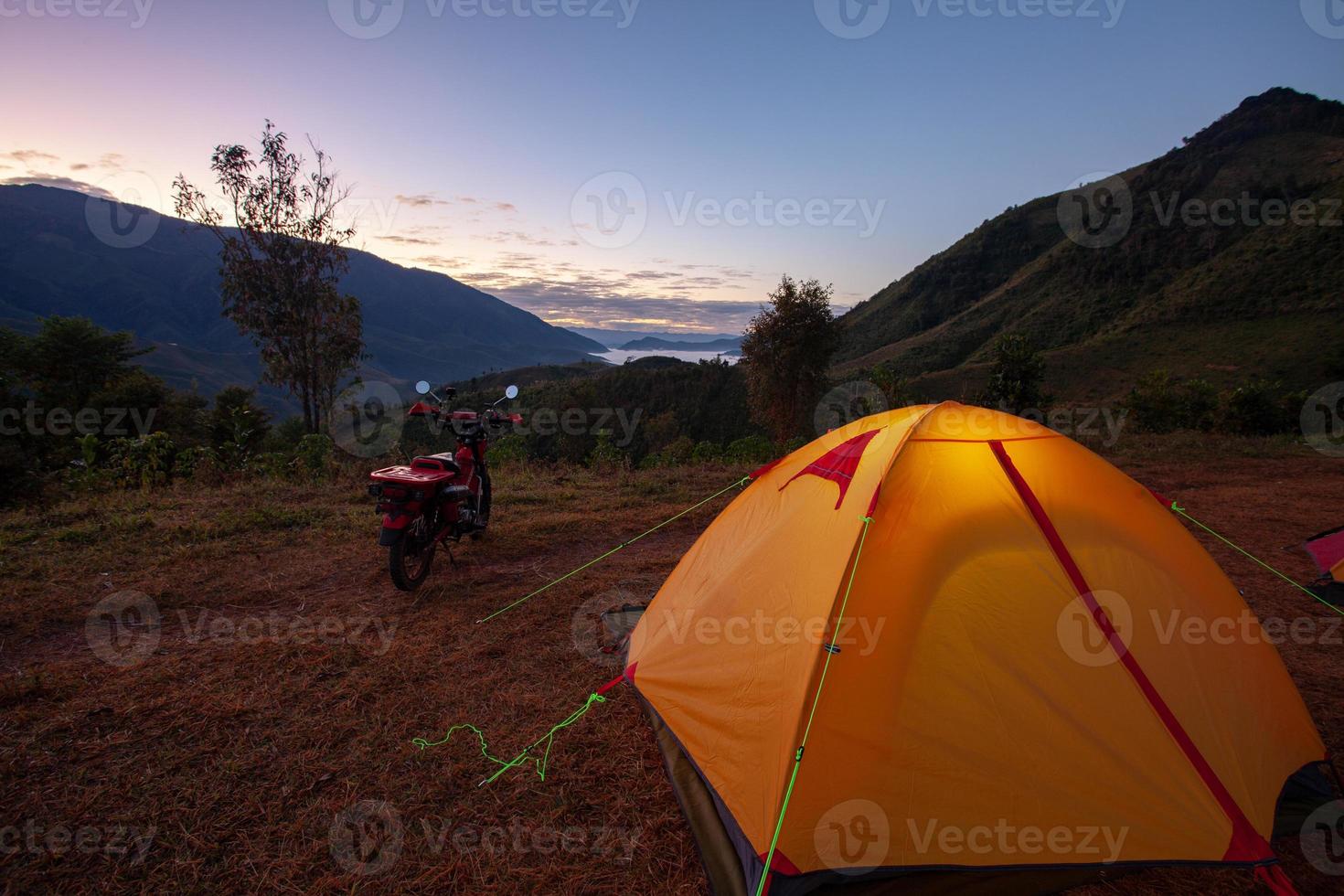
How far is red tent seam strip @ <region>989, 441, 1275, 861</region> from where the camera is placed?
2.51 metres

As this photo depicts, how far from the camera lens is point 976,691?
274 cm

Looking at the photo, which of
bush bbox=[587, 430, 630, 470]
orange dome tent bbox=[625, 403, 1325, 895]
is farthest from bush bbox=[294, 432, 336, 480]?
orange dome tent bbox=[625, 403, 1325, 895]

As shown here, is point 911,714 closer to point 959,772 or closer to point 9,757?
point 959,772

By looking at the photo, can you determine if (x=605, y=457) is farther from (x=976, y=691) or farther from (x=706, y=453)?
(x=976, y=691)

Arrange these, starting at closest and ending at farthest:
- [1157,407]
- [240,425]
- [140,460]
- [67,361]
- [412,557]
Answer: [412,557]
[140,460]
[240,425]
[1157,407]
[67,361]

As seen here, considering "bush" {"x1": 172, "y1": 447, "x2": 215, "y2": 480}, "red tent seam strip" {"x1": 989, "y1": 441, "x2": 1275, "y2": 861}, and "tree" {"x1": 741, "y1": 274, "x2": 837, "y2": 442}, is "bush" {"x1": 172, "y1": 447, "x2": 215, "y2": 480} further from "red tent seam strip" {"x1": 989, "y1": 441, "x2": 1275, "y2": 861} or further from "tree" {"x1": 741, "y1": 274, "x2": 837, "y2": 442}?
"tree" {"x1": 741, "y1": 274, "x2": 837, "y2": 442}

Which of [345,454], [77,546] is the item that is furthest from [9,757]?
[345,454]

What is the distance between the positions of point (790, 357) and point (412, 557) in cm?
2086

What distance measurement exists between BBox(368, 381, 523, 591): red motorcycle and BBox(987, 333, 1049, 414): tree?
20.5 m

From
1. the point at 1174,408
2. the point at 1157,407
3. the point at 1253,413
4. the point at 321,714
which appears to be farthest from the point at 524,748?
the point at 1253,413

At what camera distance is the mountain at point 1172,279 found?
50844 millimetres

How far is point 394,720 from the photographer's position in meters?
3.61

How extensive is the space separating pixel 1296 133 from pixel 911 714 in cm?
11884

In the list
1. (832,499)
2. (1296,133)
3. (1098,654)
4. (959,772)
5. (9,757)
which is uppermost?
(1296,133)
